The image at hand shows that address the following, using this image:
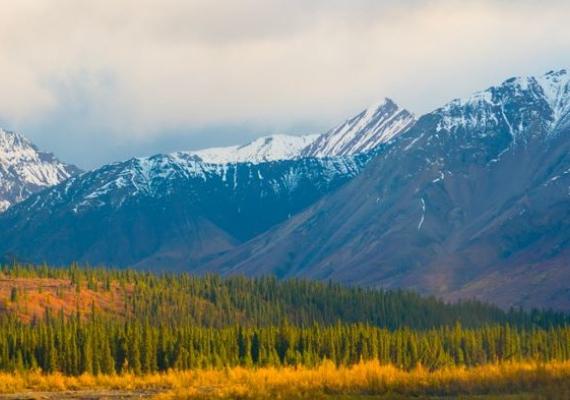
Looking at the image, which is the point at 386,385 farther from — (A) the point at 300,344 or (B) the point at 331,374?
(A) the point at 300,344

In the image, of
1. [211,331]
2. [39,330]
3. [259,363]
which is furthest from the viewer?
[211,331]

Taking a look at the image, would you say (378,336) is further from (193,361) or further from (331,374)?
(331,374)

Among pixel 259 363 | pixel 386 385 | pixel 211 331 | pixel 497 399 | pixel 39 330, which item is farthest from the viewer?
pixel 211 331

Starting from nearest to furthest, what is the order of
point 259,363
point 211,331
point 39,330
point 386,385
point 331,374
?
point 386,385, point 331,374, point 259,363, point 39,330, point 211,331

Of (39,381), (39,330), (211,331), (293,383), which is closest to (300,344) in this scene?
(211,331)

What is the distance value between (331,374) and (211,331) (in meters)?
84.2

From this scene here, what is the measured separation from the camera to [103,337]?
168 m

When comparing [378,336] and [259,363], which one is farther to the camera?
[378,336]

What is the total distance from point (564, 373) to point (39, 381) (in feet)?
165

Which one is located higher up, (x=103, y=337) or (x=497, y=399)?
(x=103, y=337)

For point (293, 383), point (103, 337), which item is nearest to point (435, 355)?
point (103, 337)

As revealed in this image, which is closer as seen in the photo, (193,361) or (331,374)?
(331,374)

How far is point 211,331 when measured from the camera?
187m

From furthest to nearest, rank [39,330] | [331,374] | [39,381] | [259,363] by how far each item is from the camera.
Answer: [39,330] < [259,363] < [39,381] < [331,374]
